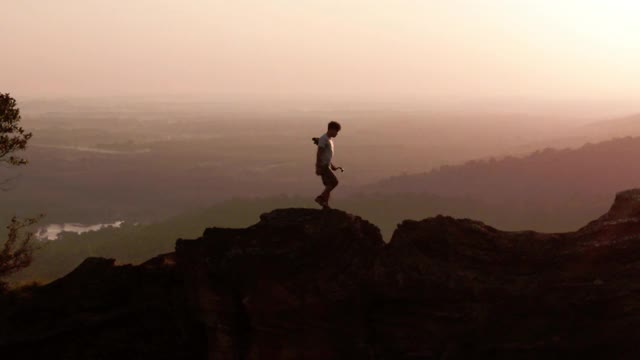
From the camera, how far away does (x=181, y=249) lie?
90.1 feet

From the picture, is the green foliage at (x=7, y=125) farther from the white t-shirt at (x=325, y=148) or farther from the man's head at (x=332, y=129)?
the man's head at (x=332, y=129)

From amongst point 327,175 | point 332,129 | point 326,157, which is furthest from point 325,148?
point 327,175

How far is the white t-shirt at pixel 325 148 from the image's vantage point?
25344 millimetres

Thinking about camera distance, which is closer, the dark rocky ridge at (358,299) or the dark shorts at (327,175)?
the dark rocky ridge at (358,299)

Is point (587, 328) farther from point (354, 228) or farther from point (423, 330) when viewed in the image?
point (354, 228)

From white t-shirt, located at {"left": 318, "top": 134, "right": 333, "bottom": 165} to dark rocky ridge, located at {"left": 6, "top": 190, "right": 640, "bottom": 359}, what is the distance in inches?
95.3

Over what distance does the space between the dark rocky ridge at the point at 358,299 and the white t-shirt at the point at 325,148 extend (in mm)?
2420

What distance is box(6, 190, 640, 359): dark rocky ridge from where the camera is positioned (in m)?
23.3

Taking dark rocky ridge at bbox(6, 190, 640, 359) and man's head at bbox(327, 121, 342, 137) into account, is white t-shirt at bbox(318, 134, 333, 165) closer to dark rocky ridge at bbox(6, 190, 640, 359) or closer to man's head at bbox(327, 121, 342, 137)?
man's head at bbox(327, 121, 342, 137)

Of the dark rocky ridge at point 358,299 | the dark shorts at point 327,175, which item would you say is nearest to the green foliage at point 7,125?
the dark rocky ridge at point 358,299

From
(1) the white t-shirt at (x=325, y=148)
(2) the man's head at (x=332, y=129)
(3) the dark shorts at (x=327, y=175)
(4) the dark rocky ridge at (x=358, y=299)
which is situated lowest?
(4) the dark rocky ridge at (x=358, y=299)

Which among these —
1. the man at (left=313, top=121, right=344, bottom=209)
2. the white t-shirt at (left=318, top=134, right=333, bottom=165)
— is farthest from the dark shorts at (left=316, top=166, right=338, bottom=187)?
the white t-shirt at (left=318, top=134, right=333, bottom=165)

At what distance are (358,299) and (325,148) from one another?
658 cm

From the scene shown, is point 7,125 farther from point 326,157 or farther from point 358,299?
point 358,299
